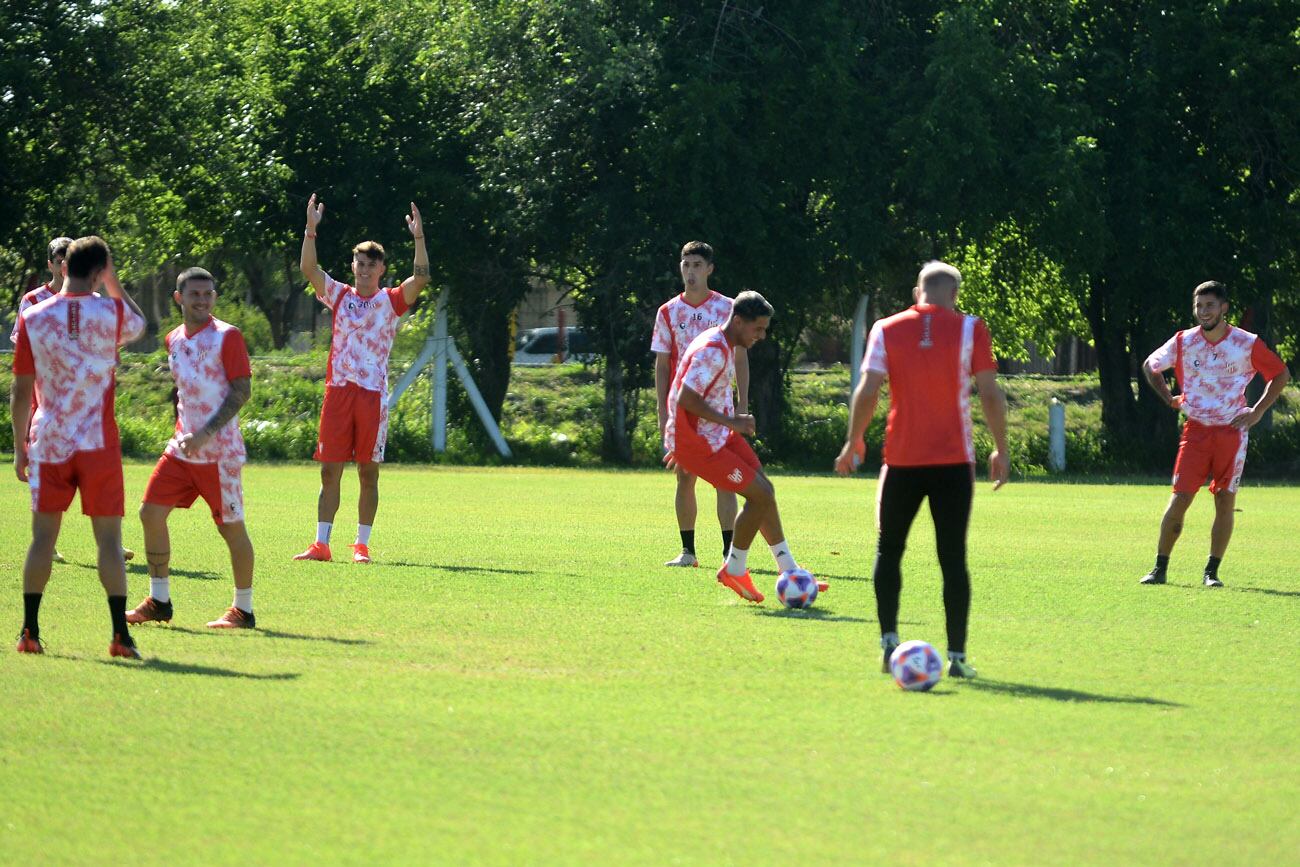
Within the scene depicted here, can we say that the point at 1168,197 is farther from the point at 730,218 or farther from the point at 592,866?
the point at 592,866

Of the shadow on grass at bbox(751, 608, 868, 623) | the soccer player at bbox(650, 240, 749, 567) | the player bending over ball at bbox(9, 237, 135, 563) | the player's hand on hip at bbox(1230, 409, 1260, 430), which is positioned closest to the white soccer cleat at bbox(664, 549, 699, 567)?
the soccer player at bbox(650, 240, 749, 567)

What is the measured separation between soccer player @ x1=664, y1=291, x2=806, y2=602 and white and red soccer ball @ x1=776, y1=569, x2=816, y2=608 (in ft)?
0.84

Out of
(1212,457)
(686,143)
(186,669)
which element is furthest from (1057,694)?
(686,143)

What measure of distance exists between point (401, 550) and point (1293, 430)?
23.3 meters

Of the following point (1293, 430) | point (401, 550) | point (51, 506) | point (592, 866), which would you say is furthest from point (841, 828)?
point (1293, 430)

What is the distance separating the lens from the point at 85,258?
866 centimetres

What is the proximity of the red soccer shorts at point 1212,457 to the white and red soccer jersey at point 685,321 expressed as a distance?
142 inches

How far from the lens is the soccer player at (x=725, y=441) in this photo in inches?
432

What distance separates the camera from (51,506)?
8781 mm

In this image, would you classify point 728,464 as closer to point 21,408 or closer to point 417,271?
point 417,271

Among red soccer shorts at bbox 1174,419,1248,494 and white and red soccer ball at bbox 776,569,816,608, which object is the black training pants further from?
red soccer shorts at bbox 1174,419,1248,494

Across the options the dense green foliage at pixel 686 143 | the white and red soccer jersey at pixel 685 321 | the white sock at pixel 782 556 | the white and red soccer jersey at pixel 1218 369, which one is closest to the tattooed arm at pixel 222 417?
the white sock at pixel 782 556

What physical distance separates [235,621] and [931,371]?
404 centimetres

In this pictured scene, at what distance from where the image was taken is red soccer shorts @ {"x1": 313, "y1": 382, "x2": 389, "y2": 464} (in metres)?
13.8
